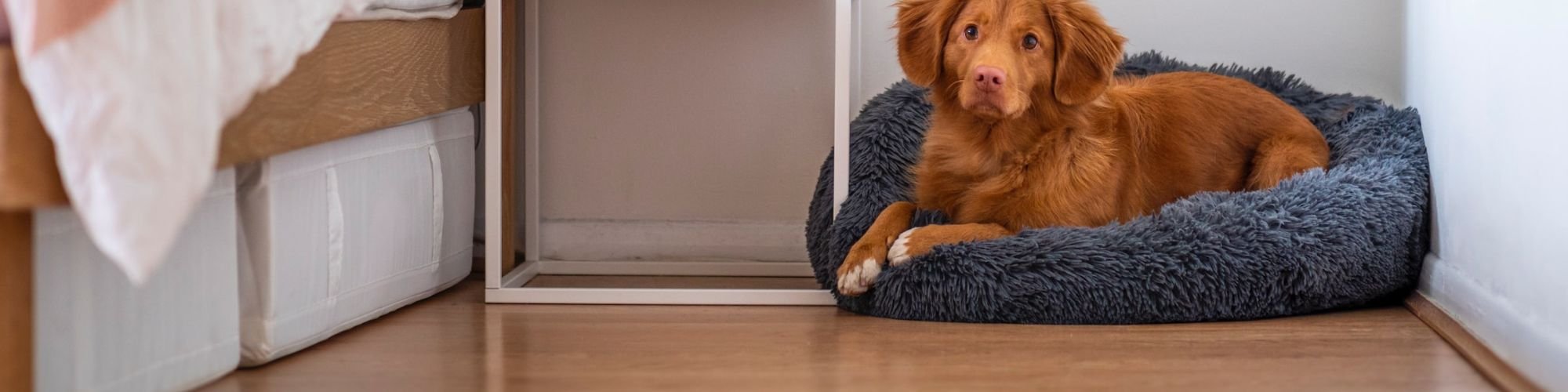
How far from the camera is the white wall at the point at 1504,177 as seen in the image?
155 centimetres

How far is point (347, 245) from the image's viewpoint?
179cm

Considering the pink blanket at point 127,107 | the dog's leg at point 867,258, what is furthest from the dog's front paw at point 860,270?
the pink blanket at point 127,107

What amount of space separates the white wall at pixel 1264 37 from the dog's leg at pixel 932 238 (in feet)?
2.28

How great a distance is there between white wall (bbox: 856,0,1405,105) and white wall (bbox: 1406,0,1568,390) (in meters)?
0.37

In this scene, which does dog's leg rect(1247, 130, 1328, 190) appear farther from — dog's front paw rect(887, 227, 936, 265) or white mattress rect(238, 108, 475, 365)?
white mattress rect(238, 108, 475, 365)

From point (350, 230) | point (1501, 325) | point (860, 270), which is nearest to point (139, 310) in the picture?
point (350, 230)

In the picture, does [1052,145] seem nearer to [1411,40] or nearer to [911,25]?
[911,25]

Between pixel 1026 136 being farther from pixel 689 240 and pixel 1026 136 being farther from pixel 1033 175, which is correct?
pixel 689 240

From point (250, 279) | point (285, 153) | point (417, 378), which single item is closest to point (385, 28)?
point (285, 153)

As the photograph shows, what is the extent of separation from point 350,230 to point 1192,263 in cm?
116

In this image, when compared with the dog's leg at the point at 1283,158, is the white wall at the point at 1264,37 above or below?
above

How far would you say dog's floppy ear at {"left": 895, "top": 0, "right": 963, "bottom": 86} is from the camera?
191 centimetres

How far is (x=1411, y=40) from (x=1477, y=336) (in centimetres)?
83

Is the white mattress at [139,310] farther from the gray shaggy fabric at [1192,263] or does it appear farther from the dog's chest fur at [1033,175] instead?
the dog's chest fur at [1033,175]
